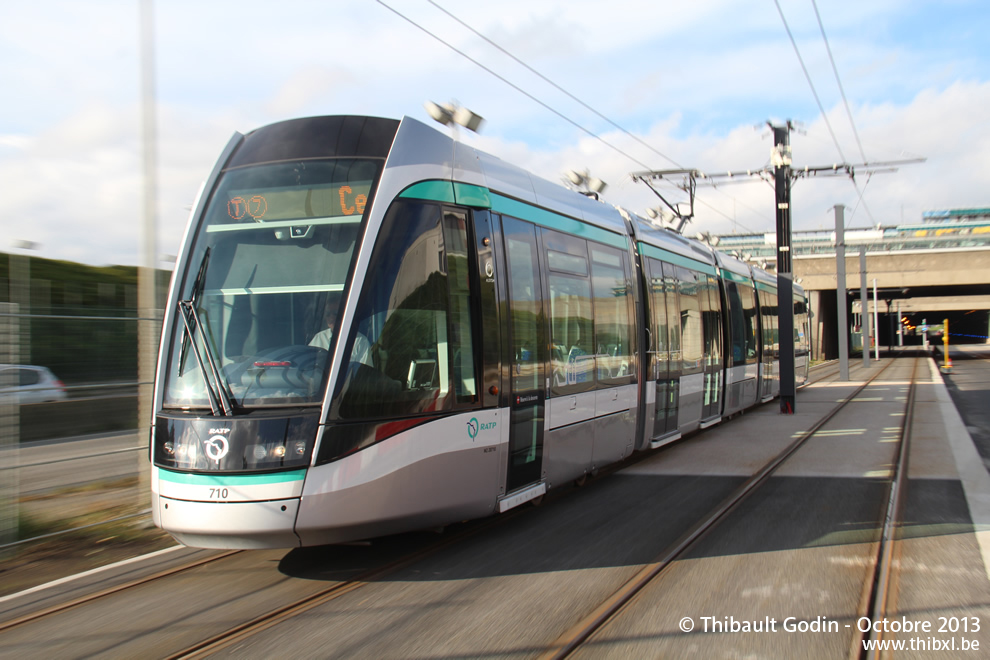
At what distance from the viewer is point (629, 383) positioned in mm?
9211

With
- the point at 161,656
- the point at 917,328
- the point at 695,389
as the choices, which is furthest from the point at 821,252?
the point at 917,328

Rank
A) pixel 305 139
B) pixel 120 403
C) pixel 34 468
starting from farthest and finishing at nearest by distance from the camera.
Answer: pixel 120 403 < pixel 34 468 < pixel 305 139

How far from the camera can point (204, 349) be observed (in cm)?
534

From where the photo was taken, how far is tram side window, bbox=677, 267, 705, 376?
11625mm

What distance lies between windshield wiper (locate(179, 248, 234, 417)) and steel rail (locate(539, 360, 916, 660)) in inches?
103

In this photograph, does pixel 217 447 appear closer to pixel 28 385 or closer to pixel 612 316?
pixel 28 385

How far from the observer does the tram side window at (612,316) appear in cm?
850

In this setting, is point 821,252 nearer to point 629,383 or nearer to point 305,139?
point 629,383

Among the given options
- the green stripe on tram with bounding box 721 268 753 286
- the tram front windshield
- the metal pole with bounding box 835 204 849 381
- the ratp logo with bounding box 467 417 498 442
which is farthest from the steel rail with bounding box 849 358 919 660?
the metal pole with bounding box 835 204 849 381

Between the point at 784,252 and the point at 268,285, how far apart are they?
14.6 m

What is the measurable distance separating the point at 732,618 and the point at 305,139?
444 cm

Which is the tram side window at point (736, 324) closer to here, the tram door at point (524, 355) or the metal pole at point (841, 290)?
the tram door at point (524, 355)

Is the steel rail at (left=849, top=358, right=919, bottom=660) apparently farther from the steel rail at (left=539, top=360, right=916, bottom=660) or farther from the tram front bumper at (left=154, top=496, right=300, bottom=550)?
the tram front bumper at (left=154, top=496, right=300, bottom=550)

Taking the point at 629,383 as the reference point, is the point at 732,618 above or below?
below
